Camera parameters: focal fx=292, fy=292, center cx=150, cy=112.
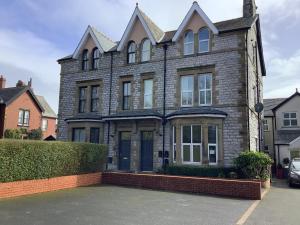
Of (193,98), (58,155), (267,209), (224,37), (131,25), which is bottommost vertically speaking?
(267,209)

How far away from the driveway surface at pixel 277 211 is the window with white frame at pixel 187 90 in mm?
8027

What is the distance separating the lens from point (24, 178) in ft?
38.4

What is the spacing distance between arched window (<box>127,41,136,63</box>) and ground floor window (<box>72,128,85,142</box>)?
6526mm

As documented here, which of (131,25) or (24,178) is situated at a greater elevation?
(131,25)

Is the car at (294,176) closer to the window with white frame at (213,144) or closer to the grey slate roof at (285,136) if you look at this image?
the window with white frame at (213,144)

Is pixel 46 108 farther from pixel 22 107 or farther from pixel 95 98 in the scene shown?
pixel 95 98

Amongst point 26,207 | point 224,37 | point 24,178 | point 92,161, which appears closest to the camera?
point 26,207

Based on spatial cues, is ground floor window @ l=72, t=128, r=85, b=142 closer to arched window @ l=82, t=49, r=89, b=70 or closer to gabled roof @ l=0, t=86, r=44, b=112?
arched window @ l=82, t=49, r=89, b=70

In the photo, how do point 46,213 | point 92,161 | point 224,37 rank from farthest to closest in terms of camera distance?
point 224,37 → point 92,161 → point 46,213

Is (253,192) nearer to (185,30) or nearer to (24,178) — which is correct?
(24,178)

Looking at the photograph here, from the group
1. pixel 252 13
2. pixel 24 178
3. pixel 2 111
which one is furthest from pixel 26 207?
pixel 2 111

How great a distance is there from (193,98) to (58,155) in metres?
9.57

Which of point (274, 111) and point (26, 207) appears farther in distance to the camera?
point (274, 111)

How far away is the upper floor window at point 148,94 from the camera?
2075 centimetres
